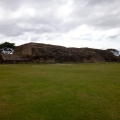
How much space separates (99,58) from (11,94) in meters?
45.5

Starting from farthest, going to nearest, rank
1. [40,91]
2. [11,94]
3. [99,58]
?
[99,58] < [40,91] < [11,94]

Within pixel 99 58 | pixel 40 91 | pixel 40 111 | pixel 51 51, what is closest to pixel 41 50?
pixel 51 51

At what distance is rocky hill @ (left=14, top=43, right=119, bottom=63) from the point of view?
3759 centimetres

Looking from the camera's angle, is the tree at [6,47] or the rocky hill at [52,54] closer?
the rocky hill at [52,54]

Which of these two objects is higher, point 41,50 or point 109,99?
point 41,50

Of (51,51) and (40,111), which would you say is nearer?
(40,111)

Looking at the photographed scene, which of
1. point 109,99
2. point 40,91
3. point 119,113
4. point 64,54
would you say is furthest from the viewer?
point 64,54

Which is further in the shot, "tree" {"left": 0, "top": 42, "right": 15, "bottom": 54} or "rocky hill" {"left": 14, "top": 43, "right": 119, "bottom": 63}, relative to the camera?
"tree" {"left": 0, "top": 42, "right": 15, "bottom": 54}

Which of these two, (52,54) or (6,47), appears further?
(6,47)

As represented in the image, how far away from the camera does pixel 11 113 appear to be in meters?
4.74

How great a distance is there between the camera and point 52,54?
40625 mm

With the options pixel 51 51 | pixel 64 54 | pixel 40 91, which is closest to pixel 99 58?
pixel 64 54

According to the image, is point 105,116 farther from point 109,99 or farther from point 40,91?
point 40,91

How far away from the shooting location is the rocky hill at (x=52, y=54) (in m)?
37.6
